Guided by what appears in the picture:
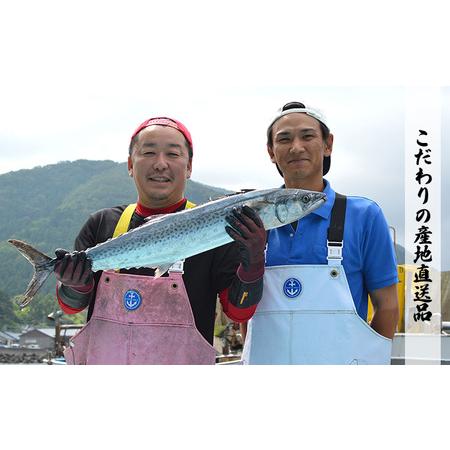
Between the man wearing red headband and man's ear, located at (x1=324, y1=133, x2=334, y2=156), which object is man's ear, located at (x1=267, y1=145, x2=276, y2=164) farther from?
the man wearing red headband

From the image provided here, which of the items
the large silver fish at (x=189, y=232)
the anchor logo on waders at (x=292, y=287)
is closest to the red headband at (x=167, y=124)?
the large silver fish at (x=189, y=232)

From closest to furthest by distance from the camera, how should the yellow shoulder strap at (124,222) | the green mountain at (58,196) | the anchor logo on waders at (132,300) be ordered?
the anchor logo on waders at (132,300) → the yellow shoulder strap at (124,222) → the green mountain at (58,196)

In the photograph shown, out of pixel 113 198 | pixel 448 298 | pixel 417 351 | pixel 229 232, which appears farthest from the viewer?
pixel 113 198

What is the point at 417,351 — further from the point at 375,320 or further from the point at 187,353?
the point at 187,353

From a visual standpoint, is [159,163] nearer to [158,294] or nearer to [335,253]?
[158,294]

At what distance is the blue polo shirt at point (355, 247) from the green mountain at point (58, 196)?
40880 millimetres

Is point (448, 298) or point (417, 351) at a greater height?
point (448, 298)

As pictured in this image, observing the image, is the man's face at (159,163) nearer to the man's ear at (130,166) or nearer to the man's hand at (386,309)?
the man's ear at (130,166)

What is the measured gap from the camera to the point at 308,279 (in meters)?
2.33

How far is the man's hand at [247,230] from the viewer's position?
1947 mm

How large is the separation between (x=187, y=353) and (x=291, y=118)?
103 centimetres

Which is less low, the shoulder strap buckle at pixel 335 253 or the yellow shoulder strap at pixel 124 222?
the yellow shoulder strap at pixel 124 222

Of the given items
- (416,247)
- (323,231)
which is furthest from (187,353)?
(416,247)

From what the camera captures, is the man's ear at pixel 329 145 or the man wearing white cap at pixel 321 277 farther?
the man's ear at pixel 329 145
